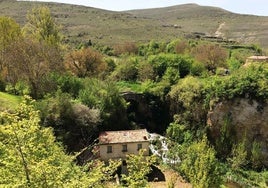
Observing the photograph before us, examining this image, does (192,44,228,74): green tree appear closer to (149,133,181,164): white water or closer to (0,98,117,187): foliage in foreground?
(149,133,181,164): white water

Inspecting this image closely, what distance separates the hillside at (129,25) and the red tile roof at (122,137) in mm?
55491

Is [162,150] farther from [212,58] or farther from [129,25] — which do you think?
[129,25]

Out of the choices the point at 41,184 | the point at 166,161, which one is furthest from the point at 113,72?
the point at 41,184

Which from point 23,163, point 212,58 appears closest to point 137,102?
point 212,58

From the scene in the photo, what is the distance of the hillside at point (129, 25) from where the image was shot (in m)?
93.2

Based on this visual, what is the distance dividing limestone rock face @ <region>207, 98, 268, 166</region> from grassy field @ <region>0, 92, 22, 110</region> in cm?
2059

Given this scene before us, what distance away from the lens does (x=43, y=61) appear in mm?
37656

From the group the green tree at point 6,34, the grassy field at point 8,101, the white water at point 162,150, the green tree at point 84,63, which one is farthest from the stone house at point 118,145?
the green tree at point 84,63

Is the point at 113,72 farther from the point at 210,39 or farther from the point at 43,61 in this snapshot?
the point at 210,39

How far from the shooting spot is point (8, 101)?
3269 cm

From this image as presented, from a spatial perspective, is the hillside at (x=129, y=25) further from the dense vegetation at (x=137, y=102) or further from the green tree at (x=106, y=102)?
the green tree at (x=106, y=102)

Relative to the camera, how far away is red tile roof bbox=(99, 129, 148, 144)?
3159 centimetres

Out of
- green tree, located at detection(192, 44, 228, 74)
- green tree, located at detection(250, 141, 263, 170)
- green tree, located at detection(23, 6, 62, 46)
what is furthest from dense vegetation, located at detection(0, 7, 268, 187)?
green tree, located at detection(192, 44, 228, 74)

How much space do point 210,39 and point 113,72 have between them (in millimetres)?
53006
